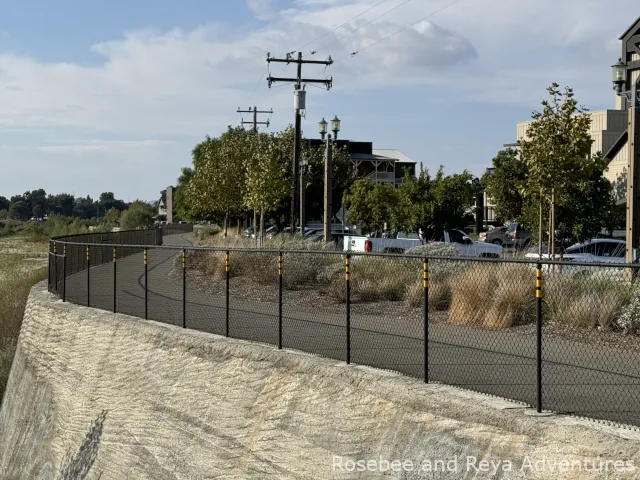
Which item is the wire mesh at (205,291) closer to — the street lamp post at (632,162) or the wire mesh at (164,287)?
the wire mesh at (164,287)

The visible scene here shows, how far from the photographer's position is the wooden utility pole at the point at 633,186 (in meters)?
18.1

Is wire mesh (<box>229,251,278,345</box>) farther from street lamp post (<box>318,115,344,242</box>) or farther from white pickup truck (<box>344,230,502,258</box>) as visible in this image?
street lamp post (<box>318,115,344,242</box>)

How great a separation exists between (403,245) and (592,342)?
22.7 metres

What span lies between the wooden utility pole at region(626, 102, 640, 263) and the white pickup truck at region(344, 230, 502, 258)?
30.2 feet

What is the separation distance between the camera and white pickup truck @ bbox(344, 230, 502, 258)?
98.1ft

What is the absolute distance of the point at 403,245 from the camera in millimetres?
33188

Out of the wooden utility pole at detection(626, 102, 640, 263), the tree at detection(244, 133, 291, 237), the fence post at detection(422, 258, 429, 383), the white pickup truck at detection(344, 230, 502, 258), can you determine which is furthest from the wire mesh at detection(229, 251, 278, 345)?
the tree at detection(244, 133, 291, 237)

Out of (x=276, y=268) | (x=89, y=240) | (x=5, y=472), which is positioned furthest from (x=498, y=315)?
(x=89, y=240)

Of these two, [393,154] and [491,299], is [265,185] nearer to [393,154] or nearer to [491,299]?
[491,299]

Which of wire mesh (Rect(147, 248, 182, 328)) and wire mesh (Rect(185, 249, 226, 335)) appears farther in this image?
wire mesh (Rect(147, 248, 182, 328))

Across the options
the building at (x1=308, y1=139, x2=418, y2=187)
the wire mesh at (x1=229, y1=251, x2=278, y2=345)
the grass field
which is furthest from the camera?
the building at (x1=308, y1=139, x2=418, y2=187)

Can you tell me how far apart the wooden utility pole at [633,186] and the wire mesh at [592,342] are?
295 inches

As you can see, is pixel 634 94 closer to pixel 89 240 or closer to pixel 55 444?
pixel 55 444

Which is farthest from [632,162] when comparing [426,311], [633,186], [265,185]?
[265,185]
